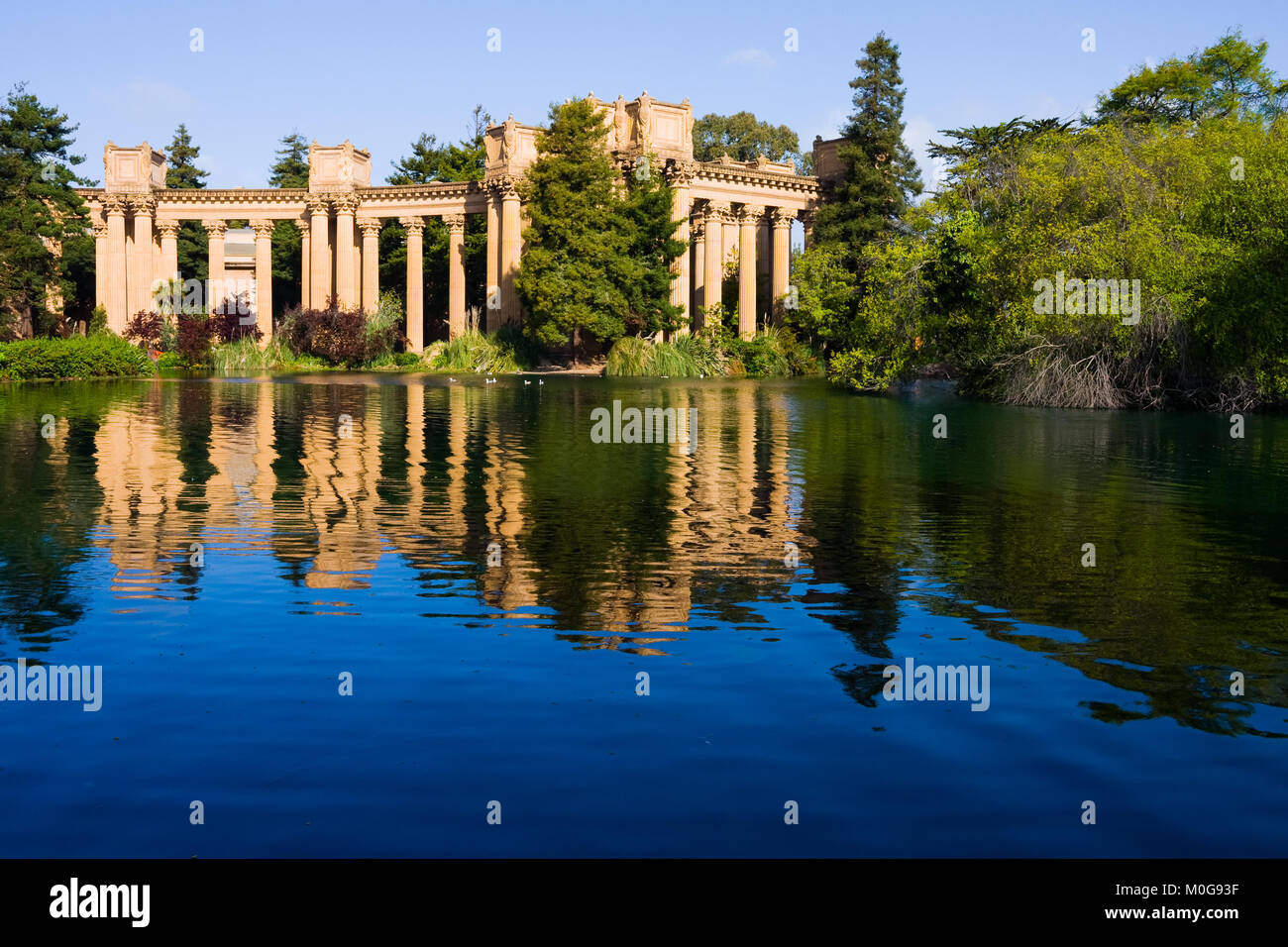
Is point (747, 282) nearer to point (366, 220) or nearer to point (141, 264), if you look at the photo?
point (366, 220)

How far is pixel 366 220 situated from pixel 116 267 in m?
14.8

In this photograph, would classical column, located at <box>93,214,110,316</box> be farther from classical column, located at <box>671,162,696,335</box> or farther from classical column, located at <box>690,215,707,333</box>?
classical column, located at <box>690,215,707,333</box>

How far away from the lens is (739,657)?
9.80 metres

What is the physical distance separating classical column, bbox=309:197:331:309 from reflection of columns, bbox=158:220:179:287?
8647 mm

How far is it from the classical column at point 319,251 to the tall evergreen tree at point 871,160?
27.9 m

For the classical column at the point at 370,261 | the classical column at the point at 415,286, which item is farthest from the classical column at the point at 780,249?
the classical column at the point at 370,261

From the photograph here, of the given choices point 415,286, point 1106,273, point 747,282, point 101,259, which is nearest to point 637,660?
point 1106,273

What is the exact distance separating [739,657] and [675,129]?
66656 mm

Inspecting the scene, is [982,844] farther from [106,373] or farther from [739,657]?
[106,373]

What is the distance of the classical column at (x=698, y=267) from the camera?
77.5 metres

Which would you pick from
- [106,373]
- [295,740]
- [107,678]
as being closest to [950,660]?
[295,740]

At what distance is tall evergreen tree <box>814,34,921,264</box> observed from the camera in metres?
70.6

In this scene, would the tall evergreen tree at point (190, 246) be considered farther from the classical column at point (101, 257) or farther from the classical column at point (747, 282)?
the classical column at point (747, 282)

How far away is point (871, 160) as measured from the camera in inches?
2832
